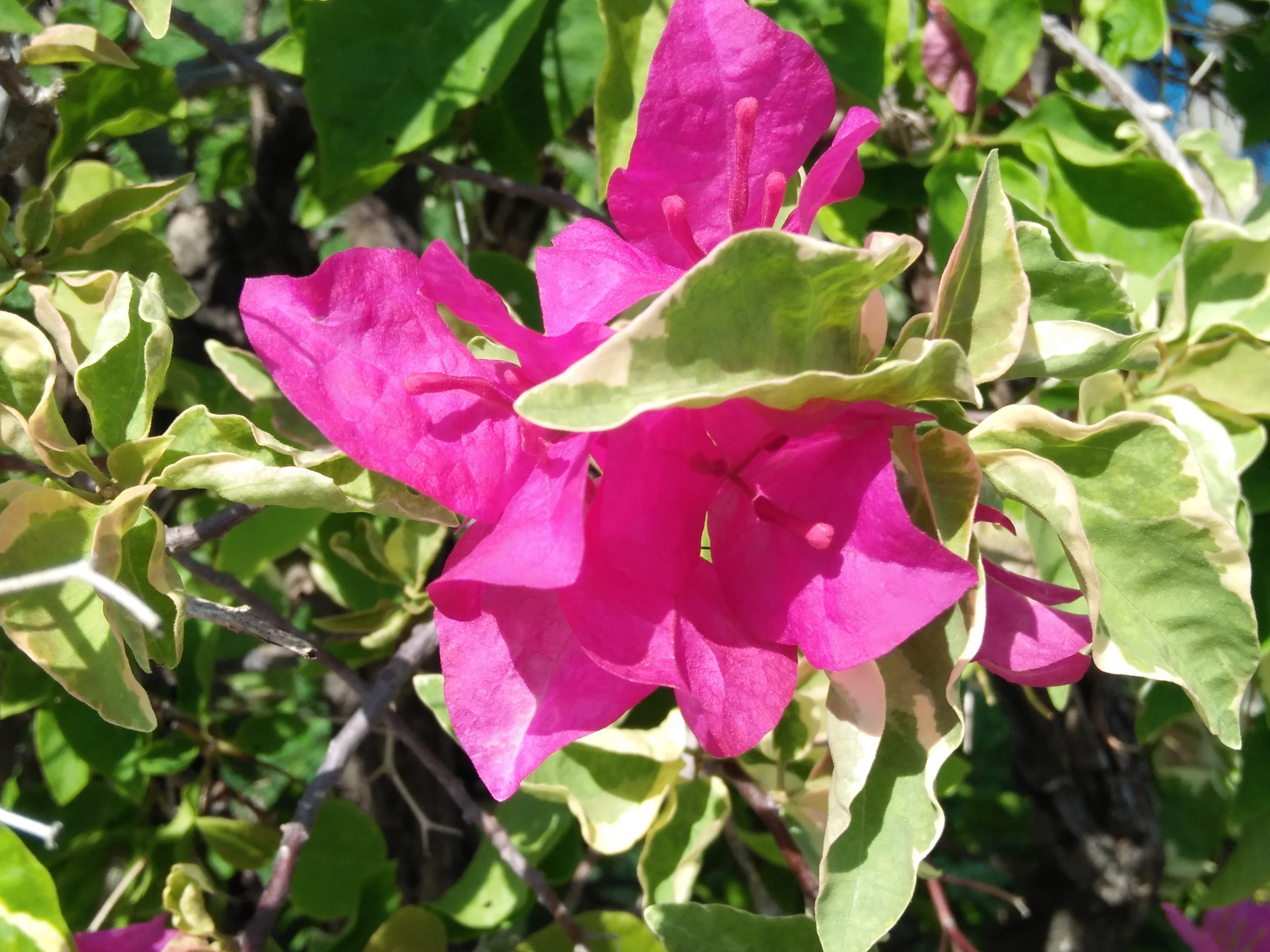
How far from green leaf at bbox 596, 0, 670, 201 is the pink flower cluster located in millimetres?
193

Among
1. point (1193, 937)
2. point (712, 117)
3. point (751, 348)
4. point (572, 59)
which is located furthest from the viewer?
point (1193, 937)

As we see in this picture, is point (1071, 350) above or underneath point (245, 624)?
above

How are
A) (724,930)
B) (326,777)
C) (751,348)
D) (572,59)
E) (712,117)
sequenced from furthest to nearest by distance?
(572,59), (326,777), (724,930), (712,117), (751,348)

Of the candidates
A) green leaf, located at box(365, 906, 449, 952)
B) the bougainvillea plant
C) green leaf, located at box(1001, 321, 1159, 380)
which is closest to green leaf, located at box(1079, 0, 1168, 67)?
the bougainvillea plant

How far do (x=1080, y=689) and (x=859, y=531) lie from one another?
2.58ft

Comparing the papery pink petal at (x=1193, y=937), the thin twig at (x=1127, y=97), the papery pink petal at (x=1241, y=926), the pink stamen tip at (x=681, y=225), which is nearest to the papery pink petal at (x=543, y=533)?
the pink stamen tip at (x=681, y=225)

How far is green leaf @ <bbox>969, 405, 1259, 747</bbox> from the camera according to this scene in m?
0.38

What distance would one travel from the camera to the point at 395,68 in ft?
2.19

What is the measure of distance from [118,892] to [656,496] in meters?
0.62

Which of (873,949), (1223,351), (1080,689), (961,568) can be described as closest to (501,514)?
(961,568)

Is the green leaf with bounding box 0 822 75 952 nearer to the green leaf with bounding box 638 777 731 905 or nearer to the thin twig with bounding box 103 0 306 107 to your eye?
the green leaf with bounding box 638 777 731 905

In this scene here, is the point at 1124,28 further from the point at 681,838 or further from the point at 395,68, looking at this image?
the point at 681,838

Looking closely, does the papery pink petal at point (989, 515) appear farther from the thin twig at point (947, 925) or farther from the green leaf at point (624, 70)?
the thin twig at point (947, 925)

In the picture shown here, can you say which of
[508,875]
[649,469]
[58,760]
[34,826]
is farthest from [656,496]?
[58,760]
